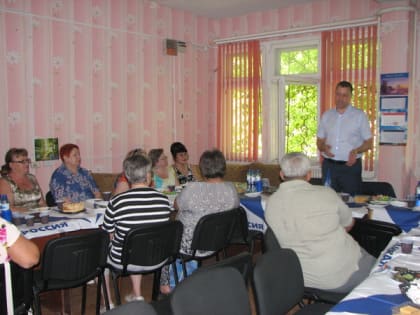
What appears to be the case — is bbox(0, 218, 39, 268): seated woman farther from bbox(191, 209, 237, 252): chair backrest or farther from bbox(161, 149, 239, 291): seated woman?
bbox(161, 149, 239, 291): seated woman

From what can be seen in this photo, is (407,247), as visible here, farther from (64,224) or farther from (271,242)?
(64,224)

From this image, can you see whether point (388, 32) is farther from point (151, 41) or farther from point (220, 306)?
point (220, 306)

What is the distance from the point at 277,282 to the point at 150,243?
1.13 meters

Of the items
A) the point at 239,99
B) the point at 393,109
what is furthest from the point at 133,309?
the point at 239,99

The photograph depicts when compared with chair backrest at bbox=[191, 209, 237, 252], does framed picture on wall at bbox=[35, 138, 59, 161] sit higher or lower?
higher

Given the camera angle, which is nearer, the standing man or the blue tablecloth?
the blue tablecloth

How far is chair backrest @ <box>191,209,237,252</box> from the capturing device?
3.36m

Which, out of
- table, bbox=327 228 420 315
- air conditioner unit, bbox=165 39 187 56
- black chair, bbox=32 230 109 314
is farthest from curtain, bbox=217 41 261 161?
table, bbox=327 228 420 315

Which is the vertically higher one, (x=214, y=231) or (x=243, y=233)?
(x=214, y=231)


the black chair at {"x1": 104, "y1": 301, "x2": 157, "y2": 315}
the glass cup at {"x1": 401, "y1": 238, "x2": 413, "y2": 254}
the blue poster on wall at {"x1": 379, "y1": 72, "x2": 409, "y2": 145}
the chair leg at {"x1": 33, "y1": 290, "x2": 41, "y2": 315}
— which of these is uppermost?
the blue poster on wall at {"x1": 379, "y1": 72, "x2": 409, "y2": 145}

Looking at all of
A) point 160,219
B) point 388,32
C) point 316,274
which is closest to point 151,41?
point 388,32

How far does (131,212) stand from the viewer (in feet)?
10.2

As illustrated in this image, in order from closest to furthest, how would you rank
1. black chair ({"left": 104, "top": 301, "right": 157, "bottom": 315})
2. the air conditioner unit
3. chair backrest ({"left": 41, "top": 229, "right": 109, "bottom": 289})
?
black chair ({"left": 104, "top": 301, "right": 157, "bottom": 315})
chair backrest ({"left": 41, "top": 229, "right": 109, "bottom": 289})
the air conditioner unit

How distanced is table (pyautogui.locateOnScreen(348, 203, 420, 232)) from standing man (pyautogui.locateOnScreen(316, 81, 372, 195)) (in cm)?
95
